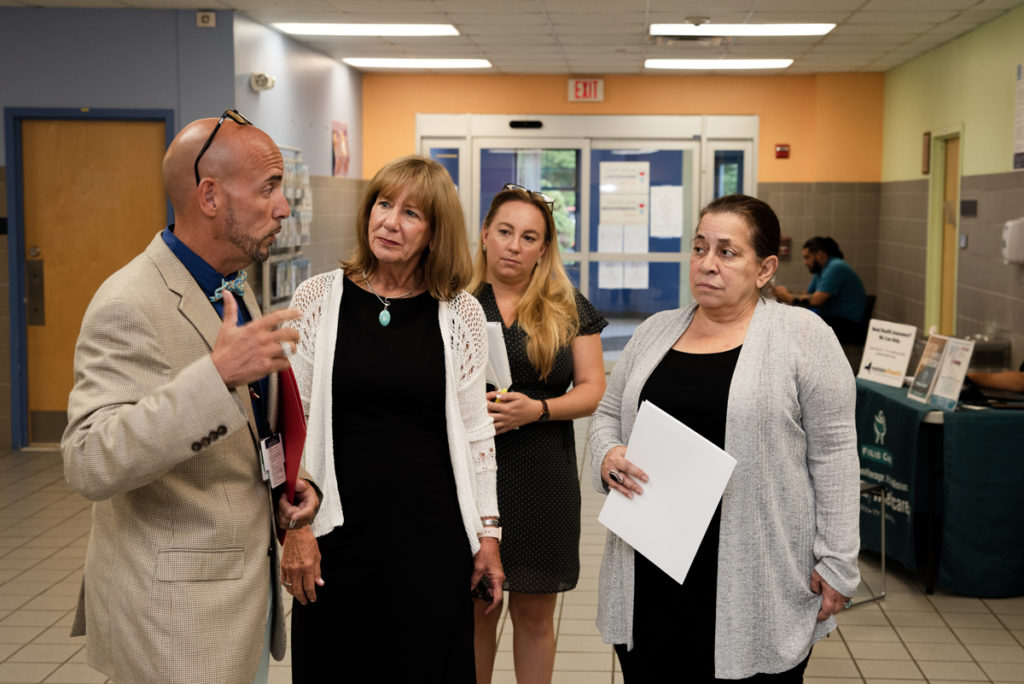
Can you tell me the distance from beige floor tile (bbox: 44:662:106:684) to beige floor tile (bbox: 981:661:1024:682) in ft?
8.33

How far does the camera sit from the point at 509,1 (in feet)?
24.1

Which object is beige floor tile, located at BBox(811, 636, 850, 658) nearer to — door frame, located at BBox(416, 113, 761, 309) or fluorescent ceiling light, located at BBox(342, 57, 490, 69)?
fluorescent ceiling light, located at BBox(342, 57, 490, 69)

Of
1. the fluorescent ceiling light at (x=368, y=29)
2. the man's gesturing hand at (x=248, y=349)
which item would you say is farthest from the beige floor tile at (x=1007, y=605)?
the fluorescent ceiling light at (x=368, y=29)

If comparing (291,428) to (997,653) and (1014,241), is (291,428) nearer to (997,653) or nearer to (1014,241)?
(997,653)

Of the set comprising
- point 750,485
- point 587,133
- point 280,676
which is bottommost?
point 280,676

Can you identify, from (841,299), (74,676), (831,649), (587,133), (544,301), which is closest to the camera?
(544,301)

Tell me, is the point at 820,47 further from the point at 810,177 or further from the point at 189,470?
the point at 189,470

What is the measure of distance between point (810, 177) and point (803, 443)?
9.95 meters

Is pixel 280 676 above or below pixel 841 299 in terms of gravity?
Result: below

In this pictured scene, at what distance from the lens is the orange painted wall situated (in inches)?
447

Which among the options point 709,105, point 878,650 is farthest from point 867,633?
point 709,105

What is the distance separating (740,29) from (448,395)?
712 cm

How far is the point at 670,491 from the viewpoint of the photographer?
2213 mm

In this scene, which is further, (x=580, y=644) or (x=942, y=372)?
(x=942, y=372)
